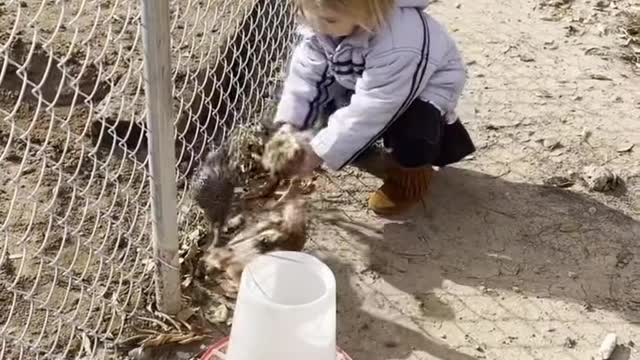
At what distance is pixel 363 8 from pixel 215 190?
0.68 metres

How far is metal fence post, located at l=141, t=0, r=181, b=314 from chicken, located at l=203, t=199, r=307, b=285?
0.21 meters

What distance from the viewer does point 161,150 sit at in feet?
7.44

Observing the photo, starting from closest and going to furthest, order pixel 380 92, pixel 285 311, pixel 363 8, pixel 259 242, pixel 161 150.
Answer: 1. pixel 285 311
2. pixel 161 150
3. pixel 363 8
4. pixel 380 92
5. pixel 259 242

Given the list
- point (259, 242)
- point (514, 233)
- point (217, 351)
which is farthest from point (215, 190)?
point (514, 233)

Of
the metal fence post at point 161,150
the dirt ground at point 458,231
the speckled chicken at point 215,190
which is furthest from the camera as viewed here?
the speckled chicken at point 215,190

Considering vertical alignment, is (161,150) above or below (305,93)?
above

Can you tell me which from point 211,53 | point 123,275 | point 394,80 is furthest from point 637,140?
point 123,275

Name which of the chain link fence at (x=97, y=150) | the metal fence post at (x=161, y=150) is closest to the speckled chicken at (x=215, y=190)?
the chain link fence at (x=97, y=150)

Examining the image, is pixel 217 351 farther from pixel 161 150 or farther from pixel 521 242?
pixel 521 242

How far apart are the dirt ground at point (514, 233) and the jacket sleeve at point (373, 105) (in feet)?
0.94

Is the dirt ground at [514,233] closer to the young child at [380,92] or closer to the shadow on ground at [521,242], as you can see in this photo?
the shadow on ground at [521,242]

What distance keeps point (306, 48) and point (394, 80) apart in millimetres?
346

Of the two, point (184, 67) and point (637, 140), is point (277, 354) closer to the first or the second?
point (184, 67)

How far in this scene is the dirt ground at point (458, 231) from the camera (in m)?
2.59
